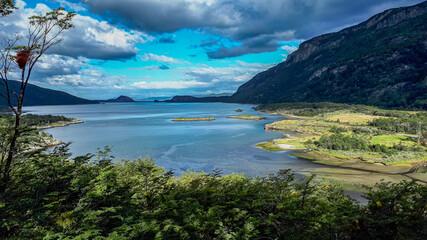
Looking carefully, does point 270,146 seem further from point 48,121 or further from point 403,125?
point 48,121

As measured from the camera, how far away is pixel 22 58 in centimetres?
1095

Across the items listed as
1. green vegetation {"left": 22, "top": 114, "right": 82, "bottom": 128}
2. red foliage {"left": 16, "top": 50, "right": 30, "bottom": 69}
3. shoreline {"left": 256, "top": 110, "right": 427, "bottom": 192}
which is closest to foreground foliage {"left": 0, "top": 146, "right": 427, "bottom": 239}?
red foliage {"left": 16, "top": 50, "right": 30, "bottom": 69}

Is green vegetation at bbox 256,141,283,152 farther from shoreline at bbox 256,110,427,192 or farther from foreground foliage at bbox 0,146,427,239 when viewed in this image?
foreground foliage at bbox 0,146,427,239

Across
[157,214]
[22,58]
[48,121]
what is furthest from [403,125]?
[48,121]

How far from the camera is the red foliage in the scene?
1093 cm

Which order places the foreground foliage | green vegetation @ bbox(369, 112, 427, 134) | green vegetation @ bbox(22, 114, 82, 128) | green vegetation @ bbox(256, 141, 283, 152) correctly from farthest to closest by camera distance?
green vegetation @ bbox(22, 114, 82, 128), green vegetation @ bbox(369, 112, 427, 134), green vegetation @ bbox(256, 141, 283, 152), the foreground foliage

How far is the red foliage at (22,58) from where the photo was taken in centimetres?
1093

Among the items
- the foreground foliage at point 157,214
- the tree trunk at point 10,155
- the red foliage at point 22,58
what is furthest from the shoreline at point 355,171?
the red foliage at point 22,58

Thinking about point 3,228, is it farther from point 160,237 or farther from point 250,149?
point 250,149

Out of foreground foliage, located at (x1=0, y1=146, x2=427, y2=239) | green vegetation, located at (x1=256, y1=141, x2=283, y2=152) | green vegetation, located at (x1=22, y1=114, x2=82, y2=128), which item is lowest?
green vegetation, located at (x1=256, y1=141, x2=283, y2=152)

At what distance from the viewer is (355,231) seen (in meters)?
13.9

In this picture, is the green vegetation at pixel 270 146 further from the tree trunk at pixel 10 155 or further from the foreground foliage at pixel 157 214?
the tree trunk at pixel 10 155

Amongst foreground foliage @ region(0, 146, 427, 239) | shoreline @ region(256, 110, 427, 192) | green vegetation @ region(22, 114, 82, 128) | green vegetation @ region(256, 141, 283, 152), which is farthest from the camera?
green vegetation @ region(22, 114, 82, 128)

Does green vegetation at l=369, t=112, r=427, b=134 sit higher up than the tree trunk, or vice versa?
the tree trunk
